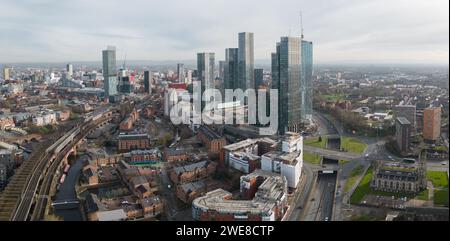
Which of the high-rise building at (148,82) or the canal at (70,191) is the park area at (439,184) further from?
the high-rise building at (148,82)

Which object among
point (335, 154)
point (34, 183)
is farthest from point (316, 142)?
point (34, 183)

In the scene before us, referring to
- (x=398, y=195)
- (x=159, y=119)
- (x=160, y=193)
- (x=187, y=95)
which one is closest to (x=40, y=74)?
(x=187, y=95)

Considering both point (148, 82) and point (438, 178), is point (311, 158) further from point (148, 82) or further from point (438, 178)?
point (148, 82)

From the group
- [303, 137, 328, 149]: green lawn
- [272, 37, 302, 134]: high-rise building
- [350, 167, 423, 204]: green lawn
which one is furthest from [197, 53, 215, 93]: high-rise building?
[350, 167, 423, 204]: green lawn

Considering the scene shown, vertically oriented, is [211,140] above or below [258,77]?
below

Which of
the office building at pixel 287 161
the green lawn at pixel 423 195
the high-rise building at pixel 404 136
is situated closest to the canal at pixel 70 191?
the office building at pixel 287 161

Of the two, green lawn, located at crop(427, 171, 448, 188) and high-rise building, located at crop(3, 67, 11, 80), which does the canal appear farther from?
high-rise building, located at crop(3, 67, 11, 80)
